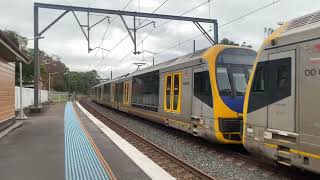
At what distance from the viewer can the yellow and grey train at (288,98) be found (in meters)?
7.41

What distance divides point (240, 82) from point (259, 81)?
3461 mm

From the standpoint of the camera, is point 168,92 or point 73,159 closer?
point 73,159

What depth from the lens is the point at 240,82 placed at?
12.8m

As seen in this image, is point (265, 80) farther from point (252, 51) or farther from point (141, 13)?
point (141, 13)

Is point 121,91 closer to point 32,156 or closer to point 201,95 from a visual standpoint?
point 201,95

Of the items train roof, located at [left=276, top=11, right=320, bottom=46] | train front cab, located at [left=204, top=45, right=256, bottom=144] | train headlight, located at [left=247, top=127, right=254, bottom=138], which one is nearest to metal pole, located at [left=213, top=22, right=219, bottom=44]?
train front cab, located at [left=204, top=45, right=256, bottom=144]

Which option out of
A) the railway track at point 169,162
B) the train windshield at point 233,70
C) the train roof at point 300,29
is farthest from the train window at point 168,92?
the train roof at point 300,29

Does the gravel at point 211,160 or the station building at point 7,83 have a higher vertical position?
the station building at point 7,83

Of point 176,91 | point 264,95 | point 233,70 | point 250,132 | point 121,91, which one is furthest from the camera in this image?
point 121,91

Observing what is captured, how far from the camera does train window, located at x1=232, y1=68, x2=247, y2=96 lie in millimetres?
12555

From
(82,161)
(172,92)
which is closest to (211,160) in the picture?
(82,161)

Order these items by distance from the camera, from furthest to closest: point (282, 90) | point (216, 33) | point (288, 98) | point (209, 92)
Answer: point (216, 33) → point (209, 92) → point (282, 90) → point (288, 98)

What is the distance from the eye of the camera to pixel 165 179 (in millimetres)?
9242

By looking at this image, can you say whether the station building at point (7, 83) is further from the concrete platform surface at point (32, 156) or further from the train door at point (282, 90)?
the train door at point (282, 90)
